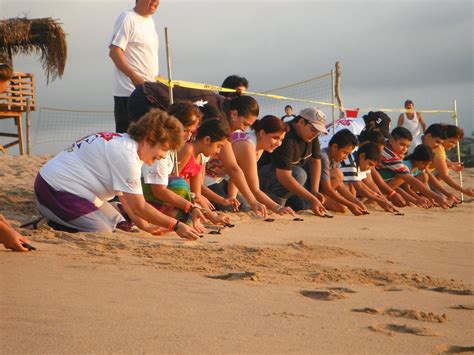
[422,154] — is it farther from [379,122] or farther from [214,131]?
[214,131]

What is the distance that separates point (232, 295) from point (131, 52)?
357 centimetres

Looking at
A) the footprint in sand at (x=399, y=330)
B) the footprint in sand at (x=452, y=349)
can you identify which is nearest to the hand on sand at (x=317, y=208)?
the footprint in sand at (x=399, y=330)

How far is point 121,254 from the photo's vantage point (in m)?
4.05

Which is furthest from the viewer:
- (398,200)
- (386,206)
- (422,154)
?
(422,154)

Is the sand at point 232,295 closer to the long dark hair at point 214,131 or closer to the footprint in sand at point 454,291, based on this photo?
the footprint in sand at point 454,291

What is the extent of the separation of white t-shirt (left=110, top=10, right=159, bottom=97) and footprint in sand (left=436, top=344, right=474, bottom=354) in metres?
4.10

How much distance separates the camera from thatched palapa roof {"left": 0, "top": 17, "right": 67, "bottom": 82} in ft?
60.4

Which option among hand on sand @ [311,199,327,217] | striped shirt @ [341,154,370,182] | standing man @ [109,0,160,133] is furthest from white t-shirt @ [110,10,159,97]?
striped shirt @ [341,154,370,182]

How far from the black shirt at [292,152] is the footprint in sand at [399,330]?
440 cm

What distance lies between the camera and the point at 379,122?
9.94 metres

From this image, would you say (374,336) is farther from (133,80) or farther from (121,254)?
(133,80)

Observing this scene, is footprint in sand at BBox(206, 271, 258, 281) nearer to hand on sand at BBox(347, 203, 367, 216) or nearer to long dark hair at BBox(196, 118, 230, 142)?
long dark hair at BBox(196, 118, 230, 142)

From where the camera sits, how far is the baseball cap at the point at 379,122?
385 inches

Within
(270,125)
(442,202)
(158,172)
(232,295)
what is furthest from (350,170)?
(232,295)
